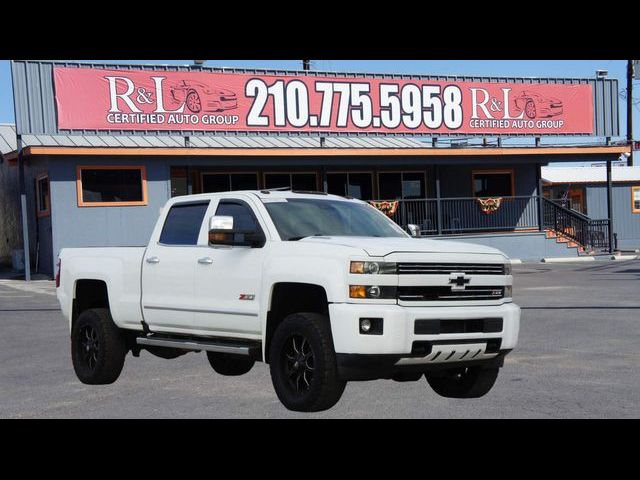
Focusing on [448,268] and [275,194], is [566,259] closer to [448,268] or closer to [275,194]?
[275,194]

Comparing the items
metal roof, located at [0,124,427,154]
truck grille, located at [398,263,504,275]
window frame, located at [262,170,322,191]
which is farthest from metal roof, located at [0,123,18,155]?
truck grille, located at [398,263,504,275]

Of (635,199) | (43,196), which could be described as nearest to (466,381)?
(43,196)

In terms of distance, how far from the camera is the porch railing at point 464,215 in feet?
111

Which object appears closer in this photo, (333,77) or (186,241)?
(186,241)

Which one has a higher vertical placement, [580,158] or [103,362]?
[580,158]

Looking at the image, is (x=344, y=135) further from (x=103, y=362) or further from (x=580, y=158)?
(x=103, y=362)

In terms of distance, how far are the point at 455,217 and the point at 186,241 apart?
26.3 meters

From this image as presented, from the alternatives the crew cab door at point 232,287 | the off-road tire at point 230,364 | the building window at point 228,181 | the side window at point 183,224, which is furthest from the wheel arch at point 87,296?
the building window at point 228,181

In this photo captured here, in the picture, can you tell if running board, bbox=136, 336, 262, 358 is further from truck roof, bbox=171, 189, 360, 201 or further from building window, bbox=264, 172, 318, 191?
building window, bbox=264, 172, 318, 191

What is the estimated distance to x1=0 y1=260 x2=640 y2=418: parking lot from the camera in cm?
777

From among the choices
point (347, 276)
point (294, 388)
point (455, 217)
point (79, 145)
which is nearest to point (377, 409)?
point (294, 388)

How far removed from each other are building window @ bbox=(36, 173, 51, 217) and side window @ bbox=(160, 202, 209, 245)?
765 inches

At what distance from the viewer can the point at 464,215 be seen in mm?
35031

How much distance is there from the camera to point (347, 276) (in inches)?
284
